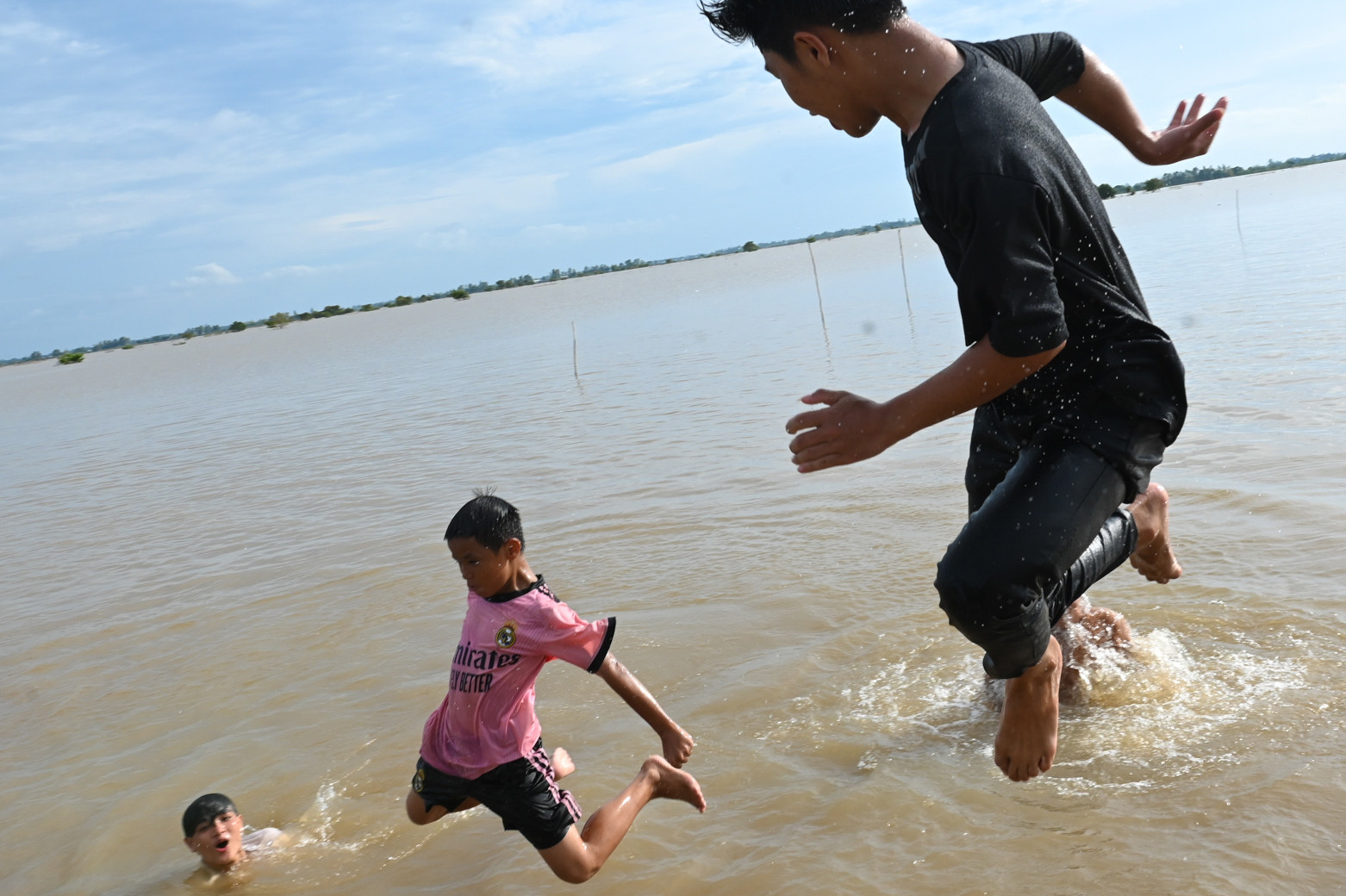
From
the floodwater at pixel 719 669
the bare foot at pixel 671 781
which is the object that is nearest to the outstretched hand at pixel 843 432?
the floodwater at pixel 719 669

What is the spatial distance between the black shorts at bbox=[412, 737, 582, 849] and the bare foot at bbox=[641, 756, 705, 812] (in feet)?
1.00

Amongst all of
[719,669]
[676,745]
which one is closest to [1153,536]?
[676,745]

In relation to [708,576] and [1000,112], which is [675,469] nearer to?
[708,576]

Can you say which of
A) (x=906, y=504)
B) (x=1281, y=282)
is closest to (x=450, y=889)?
(x=906, y=504)

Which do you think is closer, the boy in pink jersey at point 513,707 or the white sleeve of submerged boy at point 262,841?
the boy in pink jersey at point 513,707

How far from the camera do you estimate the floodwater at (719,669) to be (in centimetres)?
333

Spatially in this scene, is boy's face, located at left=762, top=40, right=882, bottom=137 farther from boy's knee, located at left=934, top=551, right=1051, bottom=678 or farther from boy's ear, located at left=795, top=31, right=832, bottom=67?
boy's knee, located at left=934, top=551, right=1051, bottom=678

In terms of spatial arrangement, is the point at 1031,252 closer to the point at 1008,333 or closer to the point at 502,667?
the point at 1008,333

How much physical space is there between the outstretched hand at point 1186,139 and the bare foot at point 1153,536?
0.98 meters

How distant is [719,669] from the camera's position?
519 centimetres

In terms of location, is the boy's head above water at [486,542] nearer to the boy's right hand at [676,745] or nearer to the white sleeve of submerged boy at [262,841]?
the boy's right hand at [676,745]

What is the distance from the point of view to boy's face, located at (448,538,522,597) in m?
3.19

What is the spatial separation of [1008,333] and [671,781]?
82.4 inches

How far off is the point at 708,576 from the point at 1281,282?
1554 centimetres
